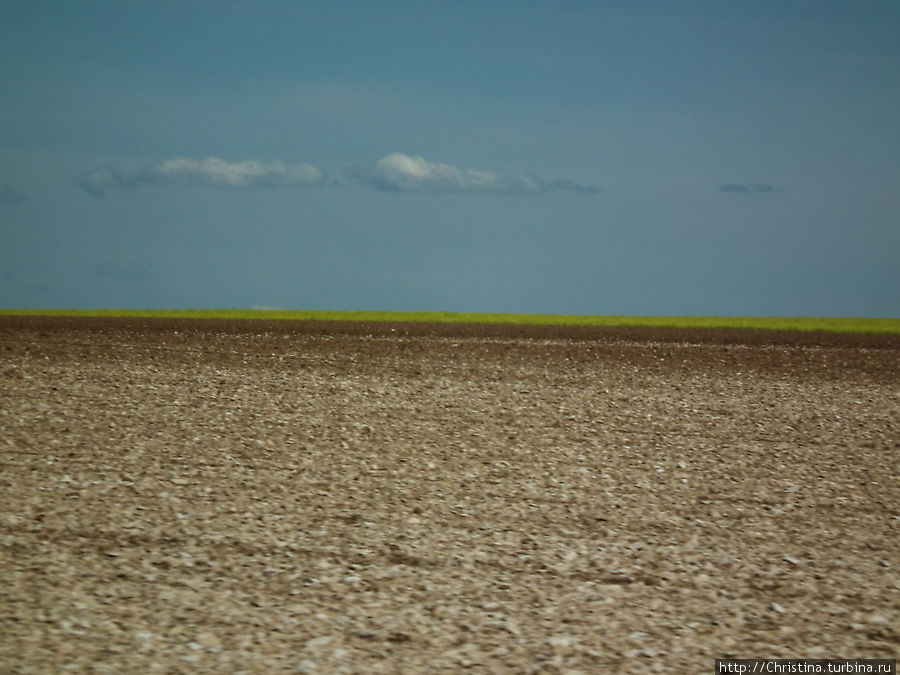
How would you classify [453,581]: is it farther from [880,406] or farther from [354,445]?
[880,406]

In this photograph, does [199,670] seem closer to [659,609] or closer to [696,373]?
[659,609]

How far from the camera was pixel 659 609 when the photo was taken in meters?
7.74

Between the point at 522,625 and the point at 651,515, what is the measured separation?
3.75m

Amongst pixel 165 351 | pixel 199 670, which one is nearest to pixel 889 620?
pixel 199 670

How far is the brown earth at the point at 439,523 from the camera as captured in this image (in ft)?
23.1

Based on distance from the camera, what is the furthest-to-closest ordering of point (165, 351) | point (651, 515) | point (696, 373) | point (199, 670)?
point (165, 351), point (696, 373), point (651, 515), point (199, 670)

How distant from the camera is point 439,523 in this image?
10086mm

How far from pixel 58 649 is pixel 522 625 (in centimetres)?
323

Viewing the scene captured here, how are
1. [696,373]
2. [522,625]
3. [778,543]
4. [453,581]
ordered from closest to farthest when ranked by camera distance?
[522,625], [453,581], [778,543], [696,373]

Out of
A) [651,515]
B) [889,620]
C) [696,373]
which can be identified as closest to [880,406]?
[696,373]

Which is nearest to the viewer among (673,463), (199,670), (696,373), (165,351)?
(199,670)

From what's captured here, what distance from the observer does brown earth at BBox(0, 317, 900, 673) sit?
23.1ft

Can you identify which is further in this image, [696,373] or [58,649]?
[696,373]

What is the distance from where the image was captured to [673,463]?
13.5 m
